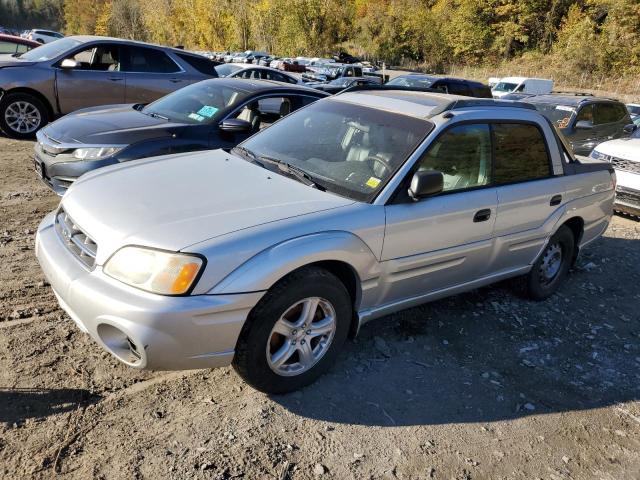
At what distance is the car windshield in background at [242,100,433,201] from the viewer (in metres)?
3.43

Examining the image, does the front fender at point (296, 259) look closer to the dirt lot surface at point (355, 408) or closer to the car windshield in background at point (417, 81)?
the dirt lot surface at point (355, 408)

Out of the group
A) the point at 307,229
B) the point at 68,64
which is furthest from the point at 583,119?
the point at 307,229

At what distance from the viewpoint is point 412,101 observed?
3992 mm

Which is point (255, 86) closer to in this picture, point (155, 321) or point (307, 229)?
point (307, 229)

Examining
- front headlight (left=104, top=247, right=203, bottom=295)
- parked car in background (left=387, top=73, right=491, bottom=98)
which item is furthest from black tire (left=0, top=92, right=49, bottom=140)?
parked car in background (left=387, top=73, right=491, bottom=98)

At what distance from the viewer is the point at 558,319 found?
15.0 feet

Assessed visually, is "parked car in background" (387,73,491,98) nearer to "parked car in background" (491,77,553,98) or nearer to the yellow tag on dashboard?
"parked car in background" (491,77,553,98)

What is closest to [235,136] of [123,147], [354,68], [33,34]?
[123,147]

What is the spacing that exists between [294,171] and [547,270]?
2643mm

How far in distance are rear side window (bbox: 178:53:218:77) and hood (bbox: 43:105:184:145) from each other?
11.0 feet

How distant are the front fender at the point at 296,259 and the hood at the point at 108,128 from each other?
3193mm

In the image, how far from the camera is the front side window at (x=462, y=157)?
3.56 metres

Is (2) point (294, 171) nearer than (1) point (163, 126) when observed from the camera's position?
Yes

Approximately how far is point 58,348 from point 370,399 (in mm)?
1938
